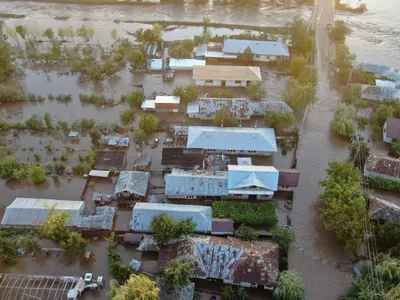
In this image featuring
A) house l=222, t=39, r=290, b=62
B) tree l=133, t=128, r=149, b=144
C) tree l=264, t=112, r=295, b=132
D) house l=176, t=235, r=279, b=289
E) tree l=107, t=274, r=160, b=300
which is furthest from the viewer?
house l=222, t=39, r=290, b=62

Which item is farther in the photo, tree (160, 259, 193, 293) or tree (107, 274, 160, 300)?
tree (160, 259, 193, 293)

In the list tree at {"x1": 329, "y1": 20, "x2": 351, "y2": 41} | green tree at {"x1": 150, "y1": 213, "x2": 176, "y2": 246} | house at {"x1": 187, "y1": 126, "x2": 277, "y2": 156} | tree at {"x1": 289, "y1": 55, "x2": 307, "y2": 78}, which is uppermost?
tree at {"x1": 329, "y1": 20, "x2": 351, "y2": 41}

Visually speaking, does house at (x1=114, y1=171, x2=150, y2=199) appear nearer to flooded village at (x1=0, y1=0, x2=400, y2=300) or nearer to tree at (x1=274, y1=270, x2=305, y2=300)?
flooded village at (x1=0, y1=0, x2=400, y2=300)

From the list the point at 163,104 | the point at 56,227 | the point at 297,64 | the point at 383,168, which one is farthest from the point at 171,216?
the point at 297,64

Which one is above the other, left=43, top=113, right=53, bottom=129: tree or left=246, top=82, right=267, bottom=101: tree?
left=246, top=82, right=267, bottom=101: tree

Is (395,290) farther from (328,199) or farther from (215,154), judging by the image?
(215,154)

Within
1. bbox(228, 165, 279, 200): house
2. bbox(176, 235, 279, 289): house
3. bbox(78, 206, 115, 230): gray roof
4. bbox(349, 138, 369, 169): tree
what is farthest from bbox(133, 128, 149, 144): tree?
bbox(349, 138, 369, 169): tree

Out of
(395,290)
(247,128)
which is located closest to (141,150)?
(247,128)
